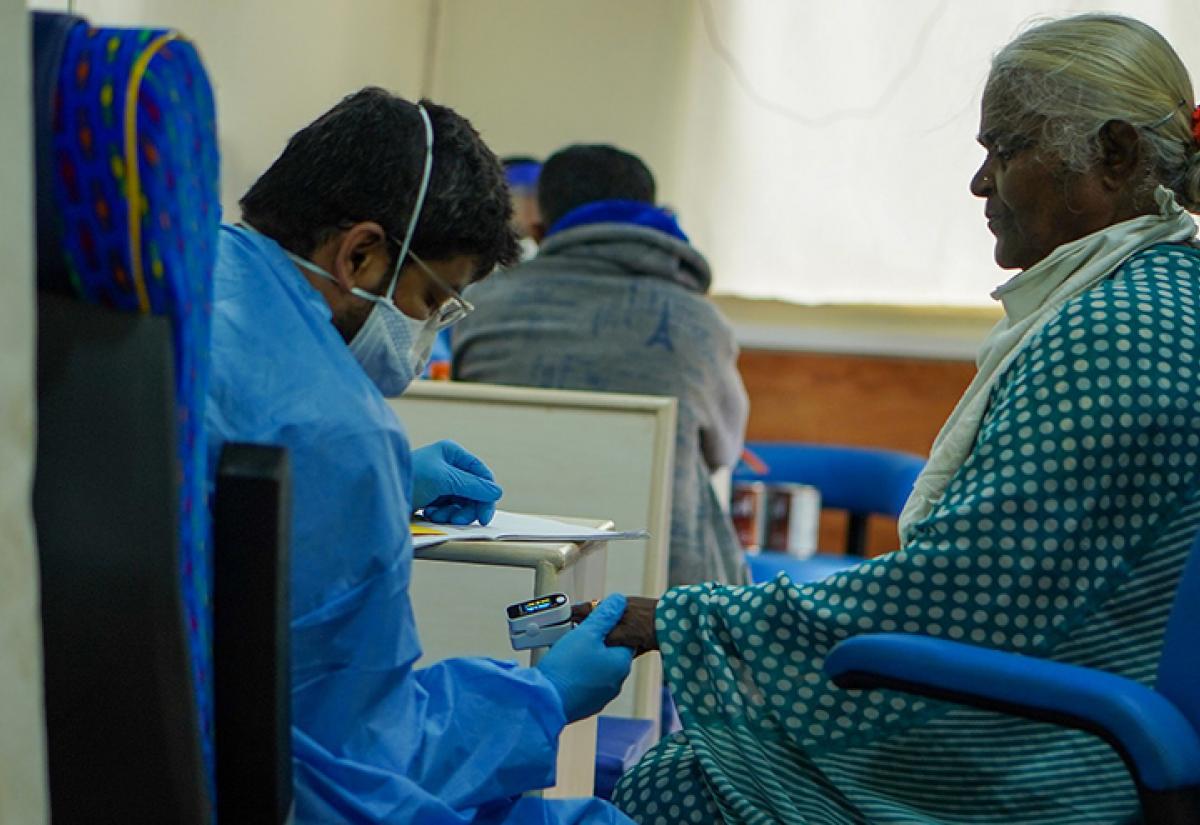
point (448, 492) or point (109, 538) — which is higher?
point (109, 538)

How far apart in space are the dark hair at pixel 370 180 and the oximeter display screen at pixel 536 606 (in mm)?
330

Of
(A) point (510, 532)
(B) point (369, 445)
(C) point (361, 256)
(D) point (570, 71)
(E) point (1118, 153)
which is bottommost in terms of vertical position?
(A) point (510, 532)

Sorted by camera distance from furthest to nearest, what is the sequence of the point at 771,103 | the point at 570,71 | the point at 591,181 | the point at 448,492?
the point at 570,71, the point at 771,103, the point at 591,181, the point at 448,492

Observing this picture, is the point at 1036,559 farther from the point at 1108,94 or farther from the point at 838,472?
the point at 838,472

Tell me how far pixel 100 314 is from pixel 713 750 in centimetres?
73

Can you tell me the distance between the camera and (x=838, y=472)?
3768 mm

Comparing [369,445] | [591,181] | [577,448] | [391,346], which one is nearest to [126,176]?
[369,445]

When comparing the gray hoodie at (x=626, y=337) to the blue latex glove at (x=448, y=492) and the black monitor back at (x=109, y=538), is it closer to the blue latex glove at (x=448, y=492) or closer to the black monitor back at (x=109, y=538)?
the blue latex glove at (x=448, y=492)

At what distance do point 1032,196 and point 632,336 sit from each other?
4.11 ft

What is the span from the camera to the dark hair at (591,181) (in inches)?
112

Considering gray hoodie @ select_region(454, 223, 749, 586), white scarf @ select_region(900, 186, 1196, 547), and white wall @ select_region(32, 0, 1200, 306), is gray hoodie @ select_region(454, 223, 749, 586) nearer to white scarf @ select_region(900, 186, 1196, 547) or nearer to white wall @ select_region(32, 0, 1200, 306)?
white scarf @ select_region(900, 186, 1196, 547)

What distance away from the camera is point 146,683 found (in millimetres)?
731

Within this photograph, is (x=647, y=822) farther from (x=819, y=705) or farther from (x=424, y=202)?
(x=424, y=202)

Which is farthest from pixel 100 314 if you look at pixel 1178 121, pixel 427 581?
pixel 427 581
